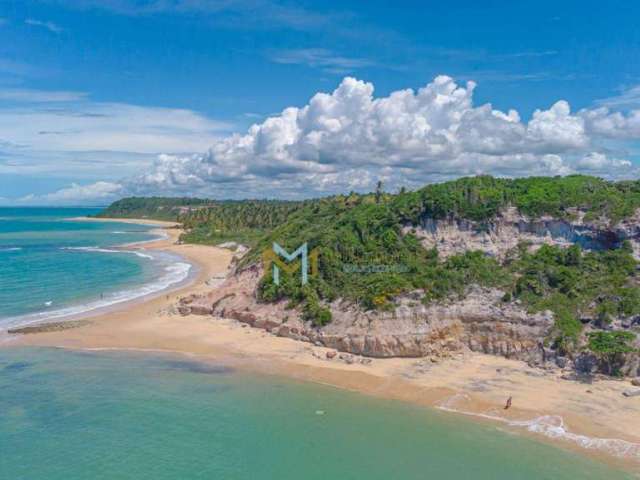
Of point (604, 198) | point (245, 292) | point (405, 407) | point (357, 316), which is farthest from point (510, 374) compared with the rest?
point (245, 292)

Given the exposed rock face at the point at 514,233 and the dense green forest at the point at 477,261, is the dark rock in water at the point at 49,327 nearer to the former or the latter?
the dense green forest at the point at 477,261

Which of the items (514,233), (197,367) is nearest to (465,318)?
(514,233)

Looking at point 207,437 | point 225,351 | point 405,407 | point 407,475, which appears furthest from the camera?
point 225,351

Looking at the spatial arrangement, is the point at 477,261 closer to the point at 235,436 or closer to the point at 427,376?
the point at 427,376

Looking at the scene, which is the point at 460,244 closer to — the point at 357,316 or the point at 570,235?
the point at 570,235

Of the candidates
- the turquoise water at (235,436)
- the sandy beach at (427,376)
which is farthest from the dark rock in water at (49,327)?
the turquoise water at (235,436)

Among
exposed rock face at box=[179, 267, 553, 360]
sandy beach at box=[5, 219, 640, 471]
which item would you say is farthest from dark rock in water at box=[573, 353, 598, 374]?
exposed rock face at box=[179, 267, 553, 360]
